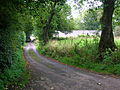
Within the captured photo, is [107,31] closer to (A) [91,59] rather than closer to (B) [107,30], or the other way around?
(B) [107,30]

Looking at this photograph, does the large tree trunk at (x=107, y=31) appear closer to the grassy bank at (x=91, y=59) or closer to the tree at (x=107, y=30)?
the tree at (x=107, y=30)

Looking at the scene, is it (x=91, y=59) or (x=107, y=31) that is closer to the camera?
(x=91, y=59)

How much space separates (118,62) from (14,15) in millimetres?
7064

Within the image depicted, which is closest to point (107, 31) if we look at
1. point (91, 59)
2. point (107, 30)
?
point (107, 30)

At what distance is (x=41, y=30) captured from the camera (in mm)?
23016

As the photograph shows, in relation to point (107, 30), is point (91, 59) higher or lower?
lower

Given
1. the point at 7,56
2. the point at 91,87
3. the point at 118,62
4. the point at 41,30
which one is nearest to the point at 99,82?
the point at 91,87

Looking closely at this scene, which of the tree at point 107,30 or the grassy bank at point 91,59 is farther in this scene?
the tree at point 107,30

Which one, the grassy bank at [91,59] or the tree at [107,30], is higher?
the tree at [107,30]

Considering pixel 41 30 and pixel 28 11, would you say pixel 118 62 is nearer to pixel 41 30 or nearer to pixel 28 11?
pixel 28 11

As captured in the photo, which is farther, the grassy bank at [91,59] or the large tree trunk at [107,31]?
the large tree trunk at [107,31]

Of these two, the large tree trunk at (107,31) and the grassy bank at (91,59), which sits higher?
the large tree trunk at (107,31)

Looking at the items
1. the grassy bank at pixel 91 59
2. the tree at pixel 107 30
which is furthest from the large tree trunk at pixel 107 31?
the grassy bank at pixel 91 59

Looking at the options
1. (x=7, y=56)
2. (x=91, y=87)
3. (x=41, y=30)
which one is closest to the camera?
(x=91, y=87)
